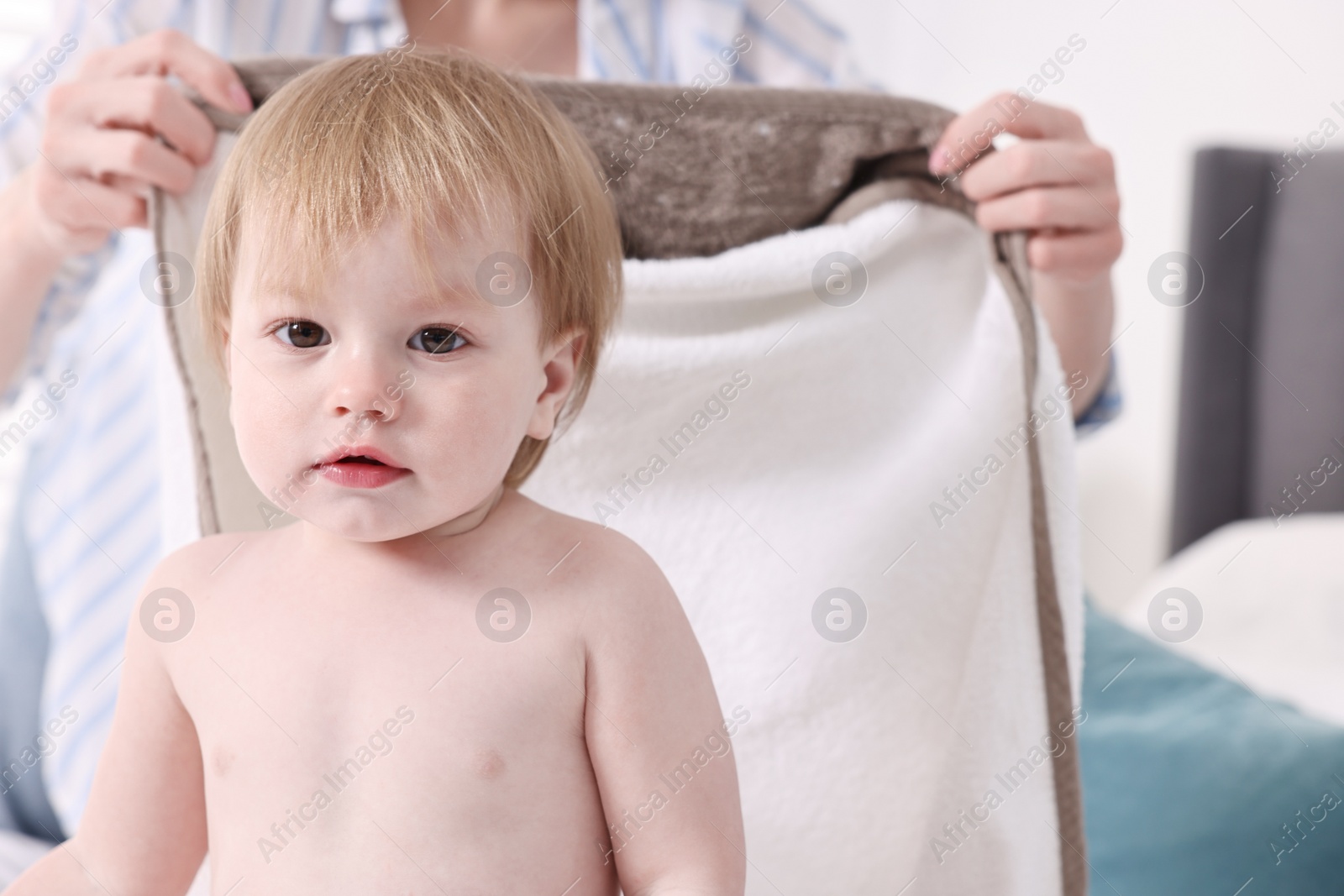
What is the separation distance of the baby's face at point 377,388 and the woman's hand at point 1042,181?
378 millimetres

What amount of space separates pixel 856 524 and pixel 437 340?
13.7 inches

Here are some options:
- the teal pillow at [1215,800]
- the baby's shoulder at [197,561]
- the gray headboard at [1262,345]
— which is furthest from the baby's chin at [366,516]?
the gray headboard at [1262,345]

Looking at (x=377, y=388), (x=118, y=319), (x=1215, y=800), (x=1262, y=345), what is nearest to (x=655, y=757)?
(x=377, y=388)

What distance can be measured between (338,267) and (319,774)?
0.73 feet

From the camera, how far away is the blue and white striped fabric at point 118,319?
95 cm

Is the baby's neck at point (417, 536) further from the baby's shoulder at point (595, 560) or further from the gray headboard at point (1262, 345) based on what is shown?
the gray headboard at point (1262, 345)

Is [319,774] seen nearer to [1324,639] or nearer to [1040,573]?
[1040,573]

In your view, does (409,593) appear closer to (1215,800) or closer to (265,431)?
(265,431)

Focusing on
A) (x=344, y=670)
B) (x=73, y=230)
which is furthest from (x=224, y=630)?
(x=73, y=230)

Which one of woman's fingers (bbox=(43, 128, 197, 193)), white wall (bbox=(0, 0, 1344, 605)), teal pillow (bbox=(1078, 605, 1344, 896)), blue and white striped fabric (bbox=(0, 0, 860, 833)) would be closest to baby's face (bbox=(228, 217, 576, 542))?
woman's fingers (bbox=(43, 128, 197, 193))

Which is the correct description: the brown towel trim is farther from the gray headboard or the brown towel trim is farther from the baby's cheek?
the gray headboard

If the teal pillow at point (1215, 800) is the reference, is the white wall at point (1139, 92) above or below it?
above

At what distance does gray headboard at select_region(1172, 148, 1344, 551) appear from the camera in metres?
1.76

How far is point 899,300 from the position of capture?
29.3 inches
